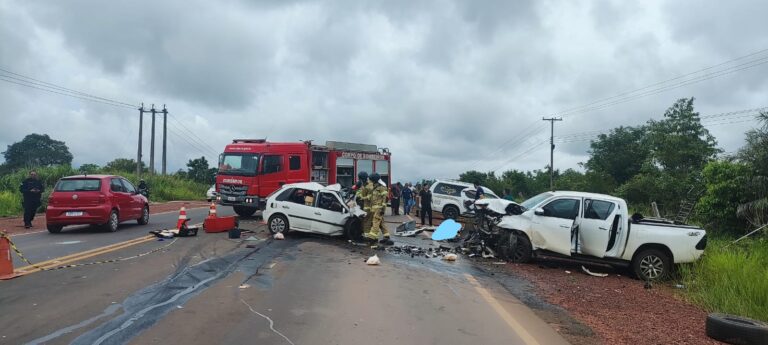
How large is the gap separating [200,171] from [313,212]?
41027 millimetres

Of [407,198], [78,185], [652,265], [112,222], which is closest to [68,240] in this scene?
[112,222]

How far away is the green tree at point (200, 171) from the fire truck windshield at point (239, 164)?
3331cm

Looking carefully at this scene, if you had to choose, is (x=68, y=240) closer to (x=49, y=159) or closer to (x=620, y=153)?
(x=620, y=153)

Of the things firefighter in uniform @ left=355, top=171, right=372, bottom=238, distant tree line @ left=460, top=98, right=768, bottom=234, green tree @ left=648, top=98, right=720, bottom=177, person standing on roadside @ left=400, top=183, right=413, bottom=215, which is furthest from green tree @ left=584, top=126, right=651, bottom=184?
firefighter in uniform @ left=355, top=171, right=372, bottom=238

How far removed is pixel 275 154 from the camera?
19.7 meters

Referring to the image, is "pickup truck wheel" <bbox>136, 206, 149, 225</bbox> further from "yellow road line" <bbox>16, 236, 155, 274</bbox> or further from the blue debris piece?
the blue debris piece

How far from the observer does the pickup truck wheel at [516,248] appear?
1174cm

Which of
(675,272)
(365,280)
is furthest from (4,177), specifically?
(675,272)

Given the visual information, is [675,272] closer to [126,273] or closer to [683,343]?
[683,343]

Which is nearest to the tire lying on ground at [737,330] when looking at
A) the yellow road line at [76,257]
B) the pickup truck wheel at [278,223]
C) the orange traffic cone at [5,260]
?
the orange traffic cone at [5,260]

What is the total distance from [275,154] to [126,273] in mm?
11238

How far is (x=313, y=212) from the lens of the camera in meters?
14.6

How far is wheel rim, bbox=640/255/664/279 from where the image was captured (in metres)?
10.8

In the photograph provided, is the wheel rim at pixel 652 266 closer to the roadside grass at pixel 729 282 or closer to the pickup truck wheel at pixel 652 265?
the pickup truck wheel at pixel 652 265
